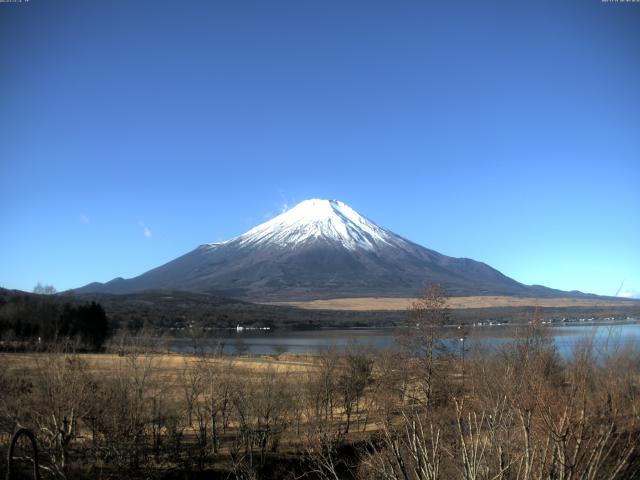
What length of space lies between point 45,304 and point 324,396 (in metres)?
73.8

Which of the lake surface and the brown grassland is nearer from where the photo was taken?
the brown grassland

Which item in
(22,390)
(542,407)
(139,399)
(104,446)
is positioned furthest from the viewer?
(22,390)

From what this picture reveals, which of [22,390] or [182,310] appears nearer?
[22,390]

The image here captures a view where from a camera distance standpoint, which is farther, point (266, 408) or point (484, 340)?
point (484, 340)

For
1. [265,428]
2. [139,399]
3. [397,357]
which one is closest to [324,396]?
[397,357]

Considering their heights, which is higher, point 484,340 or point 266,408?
point 484,340

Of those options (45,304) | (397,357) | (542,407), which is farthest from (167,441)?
(45,304)

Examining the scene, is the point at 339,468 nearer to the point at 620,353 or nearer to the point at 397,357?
the point at 397,357

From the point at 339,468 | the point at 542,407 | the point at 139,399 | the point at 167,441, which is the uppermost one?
the point at 542,407

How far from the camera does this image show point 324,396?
112 ft

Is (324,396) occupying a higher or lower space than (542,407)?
lower

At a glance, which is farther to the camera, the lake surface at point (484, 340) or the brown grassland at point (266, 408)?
the lake surface at point (484, 340)

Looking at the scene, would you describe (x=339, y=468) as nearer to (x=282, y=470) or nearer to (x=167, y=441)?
(x=282, y=470)

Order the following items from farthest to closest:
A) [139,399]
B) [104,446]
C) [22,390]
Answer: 1. [22,390]
2. [139,399]
3. [104,446]
